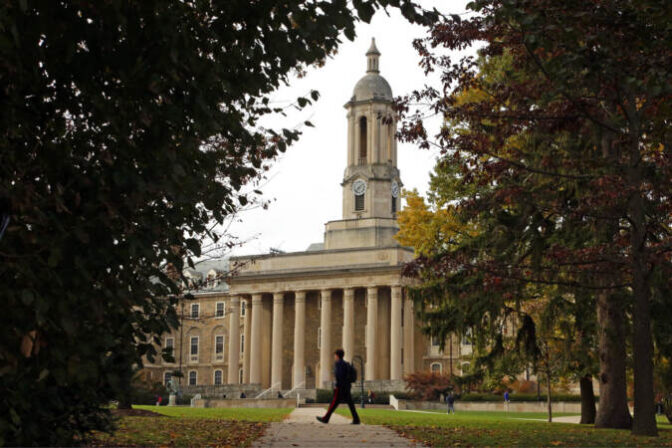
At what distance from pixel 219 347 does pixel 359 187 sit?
2697 cm

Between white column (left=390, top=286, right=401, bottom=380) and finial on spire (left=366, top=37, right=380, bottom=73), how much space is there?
24799 millimetres

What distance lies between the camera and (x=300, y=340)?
7919cm

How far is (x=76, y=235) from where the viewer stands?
5.55 meters

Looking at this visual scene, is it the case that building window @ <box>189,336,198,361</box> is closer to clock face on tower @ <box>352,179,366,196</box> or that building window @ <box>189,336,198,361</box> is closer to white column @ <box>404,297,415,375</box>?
Result: clock face on tower @ <box>352,179,366,196</box>

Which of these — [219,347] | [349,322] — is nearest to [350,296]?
[349,322]

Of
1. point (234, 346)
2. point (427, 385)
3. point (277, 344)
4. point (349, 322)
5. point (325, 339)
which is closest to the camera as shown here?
point (427, 385)

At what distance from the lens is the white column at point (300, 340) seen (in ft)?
256

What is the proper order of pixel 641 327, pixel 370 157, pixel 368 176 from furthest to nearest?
pixel 370 157 → pixel 368 176 → pixel 641 327

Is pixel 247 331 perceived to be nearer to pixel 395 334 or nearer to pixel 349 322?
pixel 349 322

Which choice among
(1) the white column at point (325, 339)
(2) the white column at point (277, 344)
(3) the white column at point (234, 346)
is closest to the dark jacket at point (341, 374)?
(1) the white column at point (325, 339)

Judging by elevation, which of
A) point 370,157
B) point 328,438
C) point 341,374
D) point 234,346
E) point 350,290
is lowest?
point 328,438

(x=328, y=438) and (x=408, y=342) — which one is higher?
(x=408, y=342)

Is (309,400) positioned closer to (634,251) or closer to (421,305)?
(421,305)

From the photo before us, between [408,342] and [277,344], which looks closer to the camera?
[408,342]
